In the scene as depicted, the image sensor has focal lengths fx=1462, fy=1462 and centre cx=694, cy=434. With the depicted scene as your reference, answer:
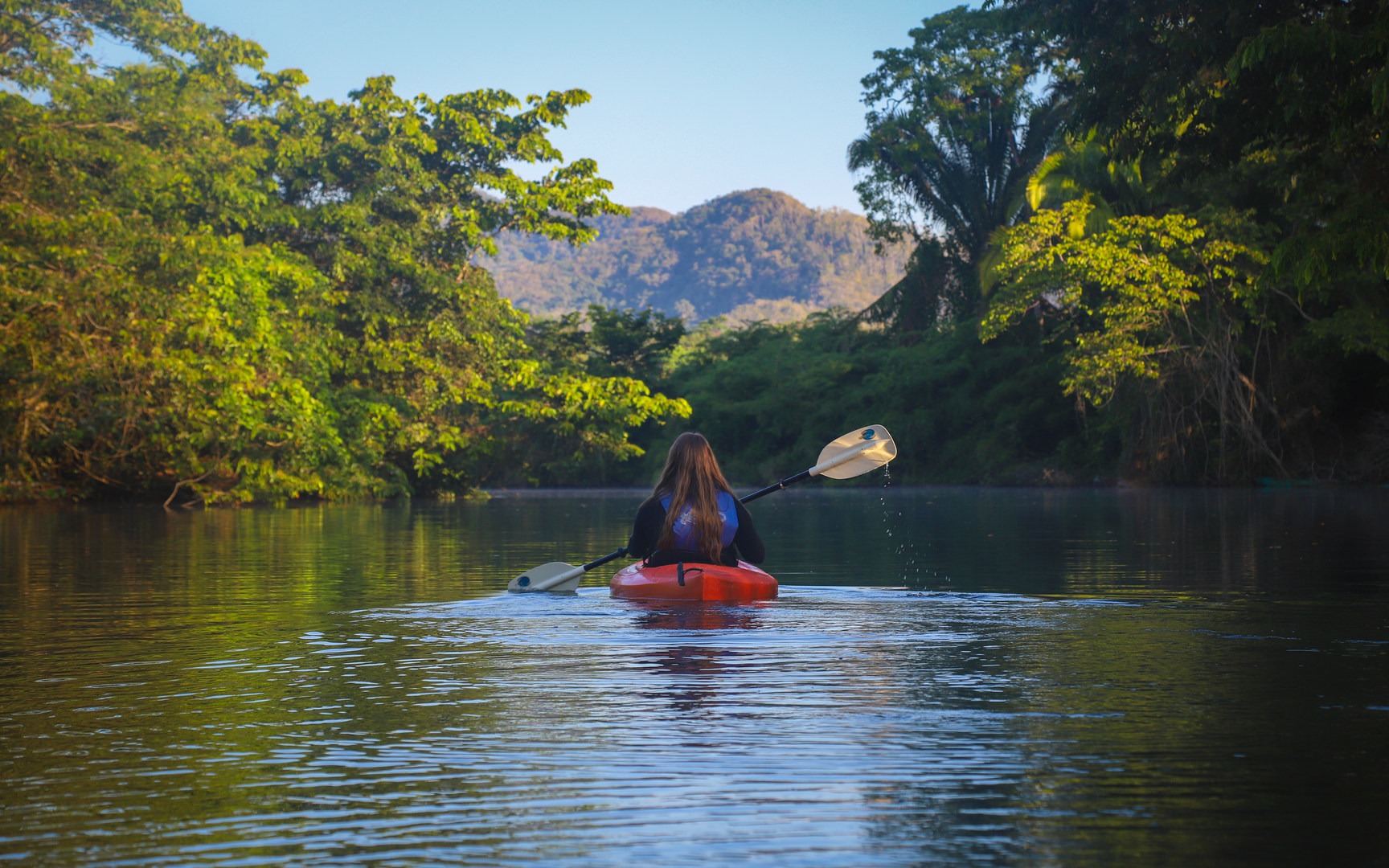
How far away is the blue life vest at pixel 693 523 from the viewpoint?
9.02 meters

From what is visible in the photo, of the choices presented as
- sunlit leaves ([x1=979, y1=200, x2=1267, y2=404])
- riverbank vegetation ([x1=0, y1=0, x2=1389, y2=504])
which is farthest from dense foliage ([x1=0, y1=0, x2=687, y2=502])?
sunlit leaves ([x1=979, y1=200, x2=1267, y2=404])

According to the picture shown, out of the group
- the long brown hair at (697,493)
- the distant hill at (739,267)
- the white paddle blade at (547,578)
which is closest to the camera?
the long brown hair at (697,493)

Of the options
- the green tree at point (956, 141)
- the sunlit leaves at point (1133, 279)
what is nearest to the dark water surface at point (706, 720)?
the sunlit leaves at point (1133, 279)

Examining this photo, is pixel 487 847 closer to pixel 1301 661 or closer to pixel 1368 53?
pixel 1301 661

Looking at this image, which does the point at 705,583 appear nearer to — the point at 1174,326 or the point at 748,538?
the point at 748,538

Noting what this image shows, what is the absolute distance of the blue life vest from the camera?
355 inches

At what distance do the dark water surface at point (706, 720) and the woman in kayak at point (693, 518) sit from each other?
1.36 feet

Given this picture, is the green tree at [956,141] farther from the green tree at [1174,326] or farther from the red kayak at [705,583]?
the red kayak at [705,583]

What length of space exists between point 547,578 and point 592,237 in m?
28.6

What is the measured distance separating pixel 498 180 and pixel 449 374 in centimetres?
566

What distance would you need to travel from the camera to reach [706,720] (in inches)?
191

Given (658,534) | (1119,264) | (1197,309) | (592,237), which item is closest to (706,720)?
(658,534)

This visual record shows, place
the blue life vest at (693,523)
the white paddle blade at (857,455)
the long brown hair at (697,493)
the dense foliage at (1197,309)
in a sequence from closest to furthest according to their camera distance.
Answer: the long brown hair at (697,493)
the blue life vest at (693,523)
the white paddle blade at (857,455)
the dense foliage at (1197,309)

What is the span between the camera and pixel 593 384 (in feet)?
116
